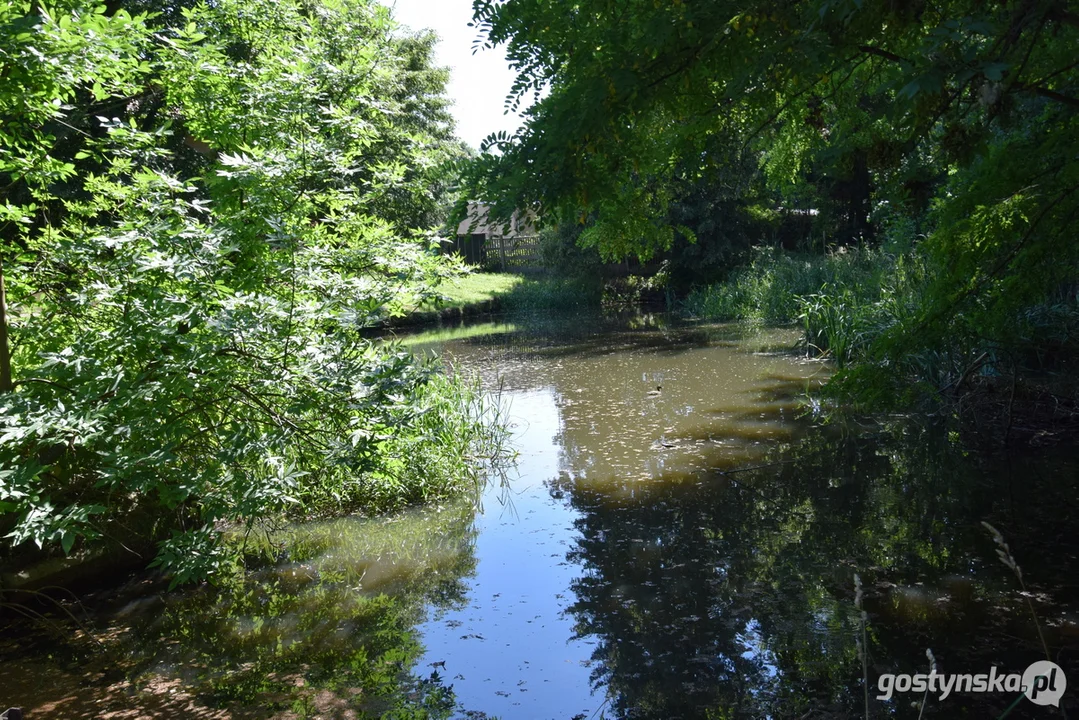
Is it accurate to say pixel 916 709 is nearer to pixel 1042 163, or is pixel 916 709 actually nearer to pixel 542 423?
pixel 1042 163

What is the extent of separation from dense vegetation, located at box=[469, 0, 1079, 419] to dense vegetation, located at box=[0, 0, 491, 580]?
4.70 ft

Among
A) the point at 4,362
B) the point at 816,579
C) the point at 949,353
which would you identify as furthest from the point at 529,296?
the point at 4,362

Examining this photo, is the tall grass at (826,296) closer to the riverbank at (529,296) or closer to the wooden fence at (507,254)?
the riverbank at (529,296)

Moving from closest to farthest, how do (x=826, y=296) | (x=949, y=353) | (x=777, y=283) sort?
1. (x=949, y=353)
2. (x=826, y=296)
3. (x=777, y=283)

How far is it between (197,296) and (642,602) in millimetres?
3001

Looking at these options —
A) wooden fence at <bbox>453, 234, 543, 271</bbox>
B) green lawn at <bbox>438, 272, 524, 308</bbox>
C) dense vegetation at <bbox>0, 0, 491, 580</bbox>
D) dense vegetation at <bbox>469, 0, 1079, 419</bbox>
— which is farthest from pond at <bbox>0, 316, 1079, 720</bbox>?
wooden fence at <bbox>453, 234, 543, 271</bbox>

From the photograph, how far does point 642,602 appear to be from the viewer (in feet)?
15.7

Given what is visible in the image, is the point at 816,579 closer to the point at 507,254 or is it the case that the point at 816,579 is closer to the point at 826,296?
the point at 826,296

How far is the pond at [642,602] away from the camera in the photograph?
151 inches

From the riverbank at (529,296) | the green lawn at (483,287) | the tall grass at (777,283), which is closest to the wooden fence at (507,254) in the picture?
the green lawn at (483,287)

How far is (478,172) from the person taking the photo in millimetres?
3598

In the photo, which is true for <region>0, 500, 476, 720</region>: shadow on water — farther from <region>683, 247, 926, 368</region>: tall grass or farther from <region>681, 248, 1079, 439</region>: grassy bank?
<region>683, 247, 926, 368</region>: tall grass

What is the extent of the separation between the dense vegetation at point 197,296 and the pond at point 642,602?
2.03 ft

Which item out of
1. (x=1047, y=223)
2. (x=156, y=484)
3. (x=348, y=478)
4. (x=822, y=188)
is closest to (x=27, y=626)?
(x=156, y=484)
